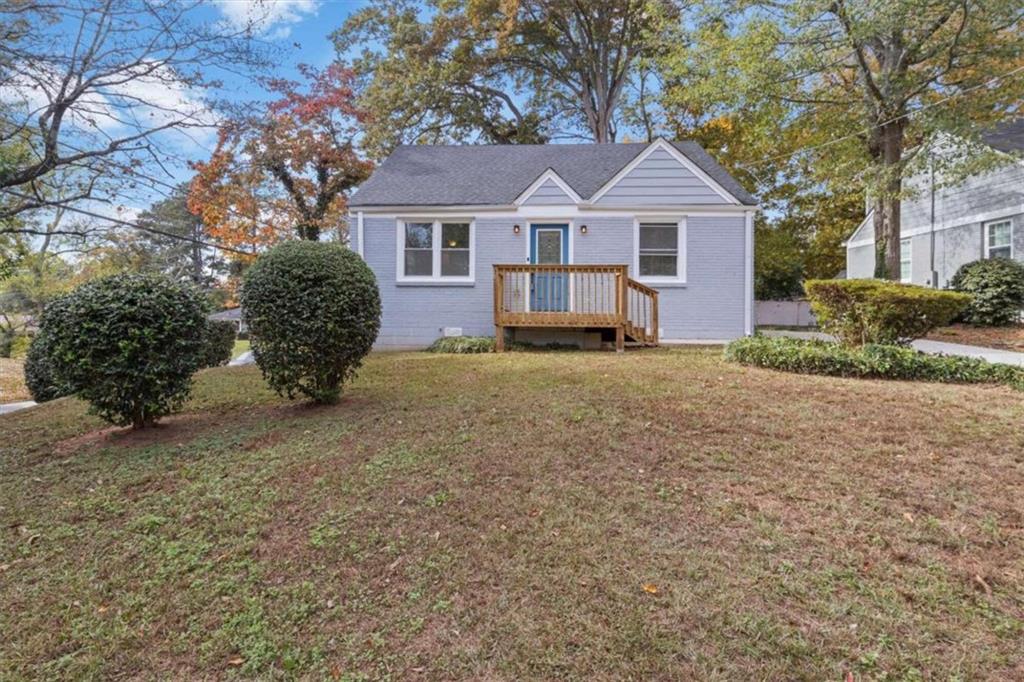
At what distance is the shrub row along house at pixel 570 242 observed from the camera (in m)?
10.6

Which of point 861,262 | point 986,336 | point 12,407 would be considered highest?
point 861,262

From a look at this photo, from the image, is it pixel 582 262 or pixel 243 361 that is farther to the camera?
pixel 243 361

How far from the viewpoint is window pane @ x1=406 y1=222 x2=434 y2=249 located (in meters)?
11.2

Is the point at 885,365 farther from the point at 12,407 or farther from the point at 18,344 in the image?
the point at 18,344

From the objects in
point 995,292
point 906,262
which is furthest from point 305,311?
point 906,262

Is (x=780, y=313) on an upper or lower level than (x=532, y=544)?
upper

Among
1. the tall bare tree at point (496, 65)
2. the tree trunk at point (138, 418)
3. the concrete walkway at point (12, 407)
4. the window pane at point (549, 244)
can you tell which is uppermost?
the tall bare tree at point (496, 65)

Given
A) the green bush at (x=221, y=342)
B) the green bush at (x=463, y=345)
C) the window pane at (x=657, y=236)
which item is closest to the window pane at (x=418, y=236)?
the green bush at (x=463, y=345)

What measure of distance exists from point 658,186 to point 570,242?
7.17 ft

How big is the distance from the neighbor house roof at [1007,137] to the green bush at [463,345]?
43.6ft

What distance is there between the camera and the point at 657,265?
35.7 feet

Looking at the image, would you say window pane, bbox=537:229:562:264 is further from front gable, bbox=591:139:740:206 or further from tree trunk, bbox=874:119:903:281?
tree trunk, bbox=874:119:903:281

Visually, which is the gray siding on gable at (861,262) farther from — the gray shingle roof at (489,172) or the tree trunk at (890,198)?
the gray shingle roof at (489,172)

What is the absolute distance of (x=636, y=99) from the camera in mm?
22312
